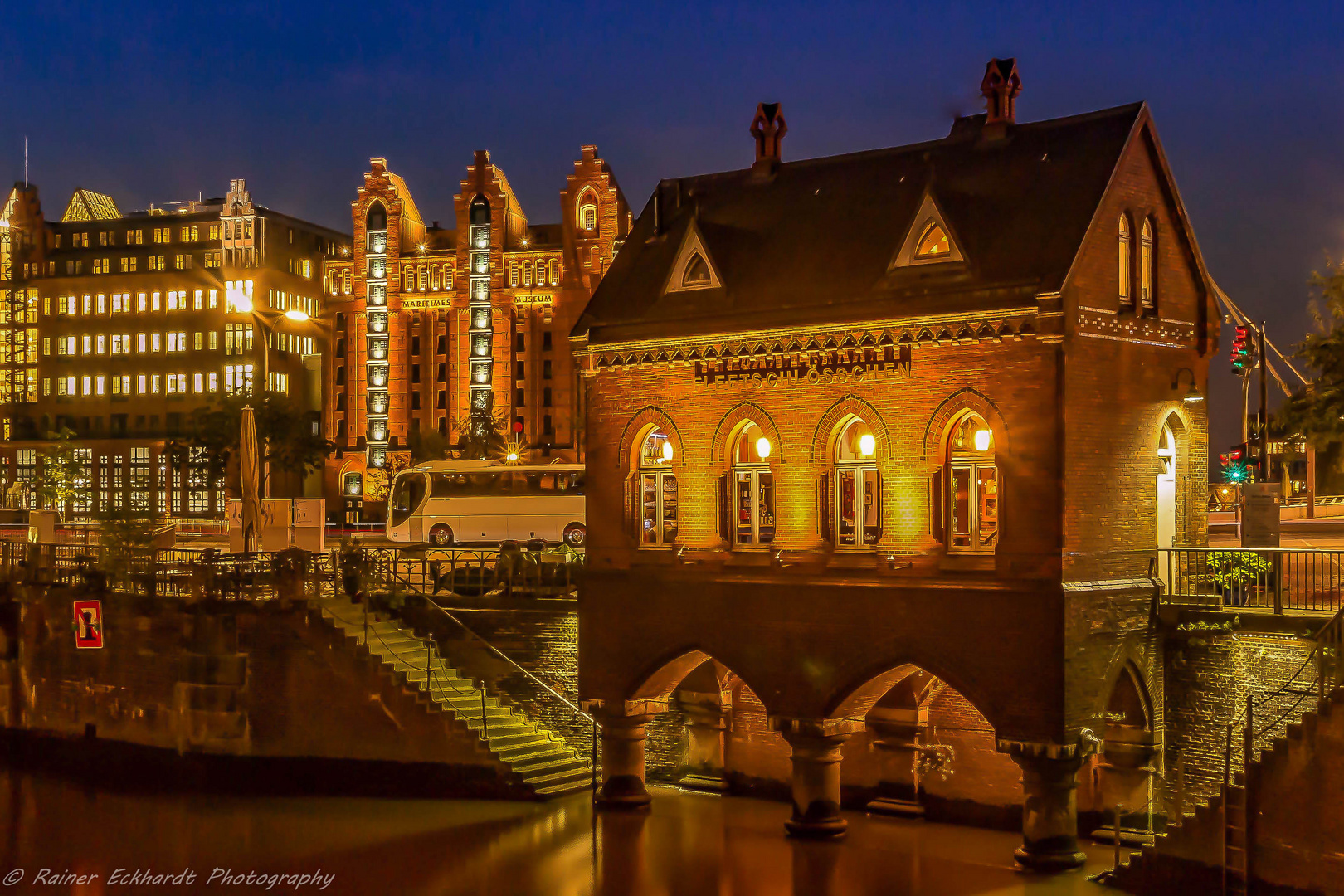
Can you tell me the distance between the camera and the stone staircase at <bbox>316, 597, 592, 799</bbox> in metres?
27.0

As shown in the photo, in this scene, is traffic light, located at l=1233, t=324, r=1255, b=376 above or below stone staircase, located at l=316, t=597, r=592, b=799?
above

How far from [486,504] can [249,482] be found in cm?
1951

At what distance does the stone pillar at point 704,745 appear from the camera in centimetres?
2759

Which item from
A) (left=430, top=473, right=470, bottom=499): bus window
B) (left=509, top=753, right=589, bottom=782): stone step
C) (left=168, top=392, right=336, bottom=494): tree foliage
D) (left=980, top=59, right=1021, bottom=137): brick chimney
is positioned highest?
(left=980, top=59, right=1021, bottom=137): brick chimney

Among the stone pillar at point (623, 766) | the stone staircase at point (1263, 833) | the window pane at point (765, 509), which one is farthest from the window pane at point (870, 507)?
the stone staircase at point (1263, 833)

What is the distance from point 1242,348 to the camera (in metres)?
31.9

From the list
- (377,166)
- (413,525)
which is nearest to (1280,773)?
(413,525)

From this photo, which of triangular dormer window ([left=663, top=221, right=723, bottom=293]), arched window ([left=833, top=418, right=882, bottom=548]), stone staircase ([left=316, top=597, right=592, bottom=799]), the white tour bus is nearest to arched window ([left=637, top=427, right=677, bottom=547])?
triangular dormer window ([left=663, top=221, right=723, bottom=293])

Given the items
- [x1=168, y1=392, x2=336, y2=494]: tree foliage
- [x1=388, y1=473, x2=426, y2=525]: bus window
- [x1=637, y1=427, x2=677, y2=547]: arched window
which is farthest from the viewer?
[x1=168, y1=392, x2=336, y2=494]: tree foliage

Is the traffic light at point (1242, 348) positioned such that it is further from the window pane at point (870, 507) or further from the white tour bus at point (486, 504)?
the white tour bus at point (486, 504)

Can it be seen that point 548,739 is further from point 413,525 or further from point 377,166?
point 377,166

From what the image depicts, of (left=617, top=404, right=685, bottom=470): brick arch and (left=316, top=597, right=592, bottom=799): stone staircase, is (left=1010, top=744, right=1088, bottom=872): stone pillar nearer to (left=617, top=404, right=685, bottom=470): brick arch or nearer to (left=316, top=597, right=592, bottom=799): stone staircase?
(left=617, top=404, right=685, bottom=470): brick arch

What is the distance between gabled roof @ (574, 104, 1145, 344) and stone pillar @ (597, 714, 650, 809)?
6836 mm

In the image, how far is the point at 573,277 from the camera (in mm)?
93812
